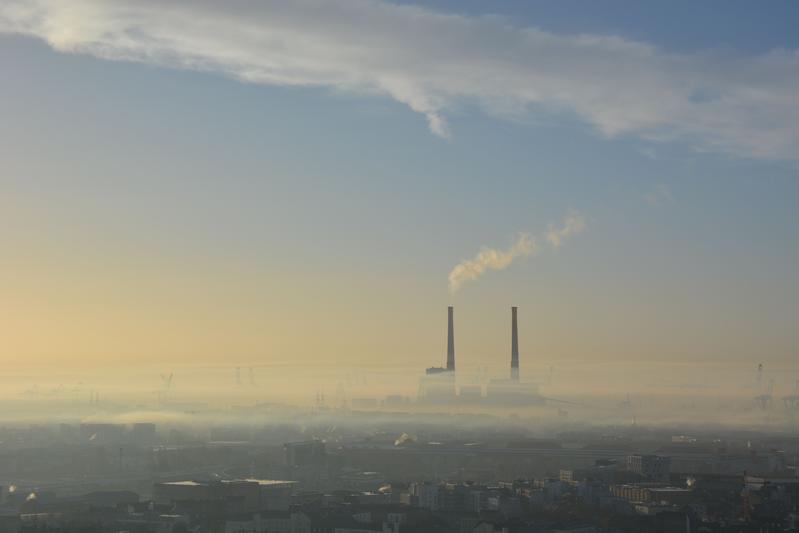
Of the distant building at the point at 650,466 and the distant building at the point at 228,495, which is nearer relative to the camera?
the distant building at the point at 228,495

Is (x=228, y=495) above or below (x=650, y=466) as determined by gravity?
below

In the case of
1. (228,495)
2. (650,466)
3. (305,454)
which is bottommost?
(228,495)

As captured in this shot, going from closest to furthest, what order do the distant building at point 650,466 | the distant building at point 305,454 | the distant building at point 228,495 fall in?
the distant building at point 228,495, the distant building at point 650,466, the distant building at point 305,454

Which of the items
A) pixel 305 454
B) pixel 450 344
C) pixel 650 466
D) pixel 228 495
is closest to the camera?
pixel 228 495

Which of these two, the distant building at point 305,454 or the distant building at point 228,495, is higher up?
the distant building at point 305,454

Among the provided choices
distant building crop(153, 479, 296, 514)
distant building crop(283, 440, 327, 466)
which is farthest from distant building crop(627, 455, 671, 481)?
distant building crop(153, 479, 296, 514)

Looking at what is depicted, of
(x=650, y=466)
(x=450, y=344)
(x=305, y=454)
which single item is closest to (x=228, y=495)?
(x=650, y=466)

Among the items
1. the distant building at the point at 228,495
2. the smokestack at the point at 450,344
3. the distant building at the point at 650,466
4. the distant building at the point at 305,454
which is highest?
the smokestack at the point at 450,344

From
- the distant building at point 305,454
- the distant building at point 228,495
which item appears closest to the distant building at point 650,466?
the distant building at point 305,454

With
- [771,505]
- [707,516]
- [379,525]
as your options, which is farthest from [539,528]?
[771,505]

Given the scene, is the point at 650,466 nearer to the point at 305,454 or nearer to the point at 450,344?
the point at 305,454

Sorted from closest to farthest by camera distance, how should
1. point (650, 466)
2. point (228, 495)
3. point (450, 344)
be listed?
point (228, 495) < point (650, 466) < point (450, 344)

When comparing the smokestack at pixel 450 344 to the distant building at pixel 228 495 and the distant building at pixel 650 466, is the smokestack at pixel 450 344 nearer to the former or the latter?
the distant building at pixel 650 466

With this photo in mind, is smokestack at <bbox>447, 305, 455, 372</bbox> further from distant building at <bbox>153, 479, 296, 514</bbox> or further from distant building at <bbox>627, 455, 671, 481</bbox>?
distant building at <bbox>153, 479, 296, 514</bbox>
